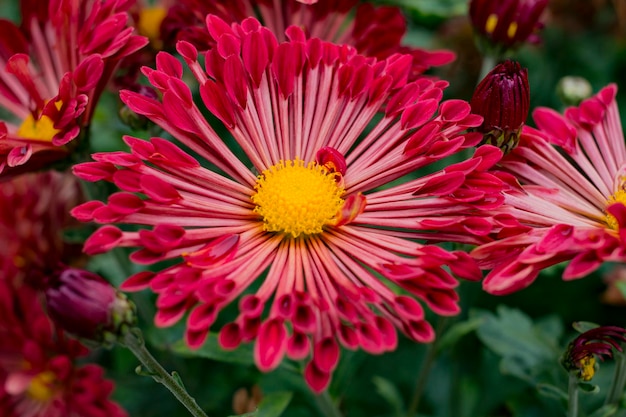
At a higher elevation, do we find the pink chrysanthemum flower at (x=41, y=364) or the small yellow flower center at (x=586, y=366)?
the small yellow flower center at (x=586, y=366)

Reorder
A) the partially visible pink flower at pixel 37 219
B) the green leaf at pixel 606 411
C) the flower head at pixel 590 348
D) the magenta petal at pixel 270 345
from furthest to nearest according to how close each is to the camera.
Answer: the partially visible pink flower at pixel 37 219, the green leaf at pixel 606 411, the flower head at pixel 590 348, the magenta petal at pixel 270 345

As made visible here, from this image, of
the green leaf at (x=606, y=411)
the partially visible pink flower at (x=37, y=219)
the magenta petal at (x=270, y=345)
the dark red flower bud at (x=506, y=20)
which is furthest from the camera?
the partially visible pink flower at (x=37, y=219)

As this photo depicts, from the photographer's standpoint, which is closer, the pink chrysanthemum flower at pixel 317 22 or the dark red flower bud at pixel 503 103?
the dark red flower bud at pixel 503 103

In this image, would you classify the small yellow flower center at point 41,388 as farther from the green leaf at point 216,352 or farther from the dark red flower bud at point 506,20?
the dark red flower bud at point 506,20

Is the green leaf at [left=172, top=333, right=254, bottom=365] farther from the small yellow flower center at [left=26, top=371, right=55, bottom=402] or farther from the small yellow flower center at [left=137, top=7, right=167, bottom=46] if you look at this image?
the small yellow flower center at [left=137, top=7, right=167, bottom=46]

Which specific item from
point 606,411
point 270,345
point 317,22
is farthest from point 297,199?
point 606,411

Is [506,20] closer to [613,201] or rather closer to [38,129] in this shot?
[613,201]

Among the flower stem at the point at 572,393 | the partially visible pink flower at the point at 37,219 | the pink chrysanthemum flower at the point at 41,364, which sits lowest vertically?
the pink chrysanthemum flower at the point at 41,364

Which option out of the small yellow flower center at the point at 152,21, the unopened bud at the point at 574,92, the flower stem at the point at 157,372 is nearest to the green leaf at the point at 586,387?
the flower stem at the point at 157,372
